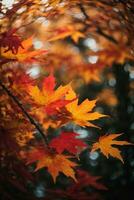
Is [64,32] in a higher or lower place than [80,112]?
lower

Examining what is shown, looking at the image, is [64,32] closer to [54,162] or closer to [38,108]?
[38,108]

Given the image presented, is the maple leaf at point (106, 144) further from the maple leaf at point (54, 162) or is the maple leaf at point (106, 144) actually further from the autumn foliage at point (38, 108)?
the maple leaf at point (54, 162)

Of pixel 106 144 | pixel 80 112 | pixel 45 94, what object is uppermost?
pixel 45 94

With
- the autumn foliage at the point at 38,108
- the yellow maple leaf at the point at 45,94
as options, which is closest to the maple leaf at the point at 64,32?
the autumn foliage at the point at 38,108

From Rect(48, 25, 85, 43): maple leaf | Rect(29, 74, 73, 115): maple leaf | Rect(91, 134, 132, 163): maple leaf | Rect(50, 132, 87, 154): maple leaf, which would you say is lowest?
Rect(48, 25, 85, 43): maple leaf

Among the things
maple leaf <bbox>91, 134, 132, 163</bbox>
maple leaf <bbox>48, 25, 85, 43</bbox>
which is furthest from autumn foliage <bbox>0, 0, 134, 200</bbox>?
maple leaf <bbox>48, 25, 85, 43</bbox>

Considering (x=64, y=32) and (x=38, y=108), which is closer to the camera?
(x=38, y=108)

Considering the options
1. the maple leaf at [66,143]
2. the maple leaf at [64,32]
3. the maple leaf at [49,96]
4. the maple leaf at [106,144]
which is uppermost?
the maple leaf at [49,96]

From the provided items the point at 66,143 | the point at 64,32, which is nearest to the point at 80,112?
the point at 66,143

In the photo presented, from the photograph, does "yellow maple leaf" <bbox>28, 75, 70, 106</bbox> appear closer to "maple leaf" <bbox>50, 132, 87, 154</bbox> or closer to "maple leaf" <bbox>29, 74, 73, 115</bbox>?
"maple leaf" <bbox>29, 74, 73, 115</bbox>
